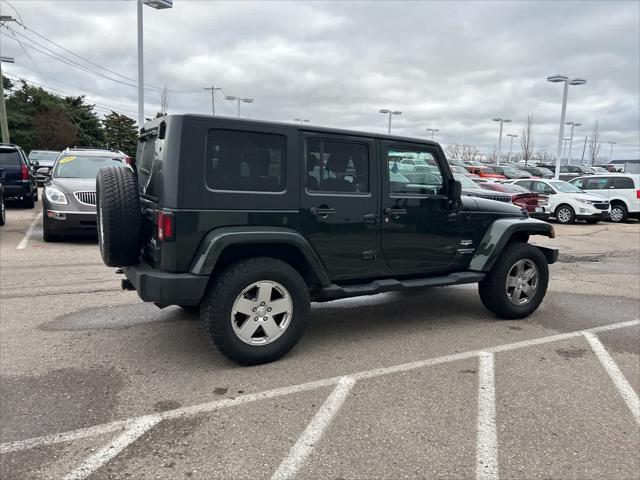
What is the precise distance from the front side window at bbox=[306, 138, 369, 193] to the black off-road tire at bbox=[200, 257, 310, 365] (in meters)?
0.77

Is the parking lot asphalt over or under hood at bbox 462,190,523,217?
under

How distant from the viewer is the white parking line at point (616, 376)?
3557 millimetres

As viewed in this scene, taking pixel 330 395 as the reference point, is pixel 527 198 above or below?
above

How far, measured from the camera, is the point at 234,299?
3779mm

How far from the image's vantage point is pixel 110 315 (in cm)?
528

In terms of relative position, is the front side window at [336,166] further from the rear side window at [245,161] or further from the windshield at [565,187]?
the windshield at [565,187]

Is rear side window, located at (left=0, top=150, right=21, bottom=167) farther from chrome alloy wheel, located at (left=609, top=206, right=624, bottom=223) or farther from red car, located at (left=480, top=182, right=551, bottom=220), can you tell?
chrome alloy wheel, located at (left=609, top=206, right=624, bottom=223)

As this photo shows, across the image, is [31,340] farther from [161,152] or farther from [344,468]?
[344,468]

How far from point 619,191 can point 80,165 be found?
17716 millimetres

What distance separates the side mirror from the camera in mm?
4945

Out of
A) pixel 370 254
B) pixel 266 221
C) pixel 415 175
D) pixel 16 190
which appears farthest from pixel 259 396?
pixel 16 190

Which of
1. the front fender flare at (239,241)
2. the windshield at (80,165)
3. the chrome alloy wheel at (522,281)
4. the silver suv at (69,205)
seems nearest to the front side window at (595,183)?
the chrome alloy wheel at (522,281)

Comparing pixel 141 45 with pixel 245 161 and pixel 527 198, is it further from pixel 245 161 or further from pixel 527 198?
pixel 245 161

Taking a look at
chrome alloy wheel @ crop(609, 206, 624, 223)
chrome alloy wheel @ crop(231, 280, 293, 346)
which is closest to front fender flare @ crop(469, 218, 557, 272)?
chrome alloy wheel @ crop(231, 280, 293, 346)
